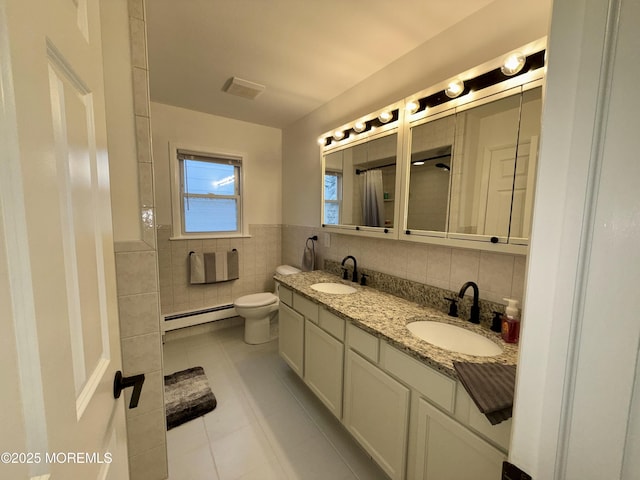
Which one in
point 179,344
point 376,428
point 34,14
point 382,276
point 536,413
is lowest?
point 179,344

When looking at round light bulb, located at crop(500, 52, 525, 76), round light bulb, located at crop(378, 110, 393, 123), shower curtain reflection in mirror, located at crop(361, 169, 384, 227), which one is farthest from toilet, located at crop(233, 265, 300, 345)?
round light bulb, located at crop(500, 52, 525, 76)

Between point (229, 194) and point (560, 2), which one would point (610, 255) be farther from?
point (229, 194)

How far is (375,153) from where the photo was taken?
1889 mm

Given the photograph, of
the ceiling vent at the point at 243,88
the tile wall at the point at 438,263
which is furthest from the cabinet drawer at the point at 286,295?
the ceiling vent at the point at 243,88

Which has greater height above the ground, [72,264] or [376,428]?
[72,264]

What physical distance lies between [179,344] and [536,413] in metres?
3.13

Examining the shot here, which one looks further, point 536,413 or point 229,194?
point 229,194

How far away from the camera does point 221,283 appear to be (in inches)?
121

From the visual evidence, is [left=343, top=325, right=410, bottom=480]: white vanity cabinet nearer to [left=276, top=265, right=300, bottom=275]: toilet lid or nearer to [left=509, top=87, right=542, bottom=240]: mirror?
[left=509, top=87, right=542, bottom=240]: mirror

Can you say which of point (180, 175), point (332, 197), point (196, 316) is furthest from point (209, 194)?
point (332, 197)

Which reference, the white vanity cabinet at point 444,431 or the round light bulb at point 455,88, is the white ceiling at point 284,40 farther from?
the white vanity cabinet at point 444,431

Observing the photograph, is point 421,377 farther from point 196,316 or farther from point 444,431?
point 196,316

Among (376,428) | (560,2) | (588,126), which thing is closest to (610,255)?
(588,126)

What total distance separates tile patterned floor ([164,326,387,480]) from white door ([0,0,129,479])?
110cm
